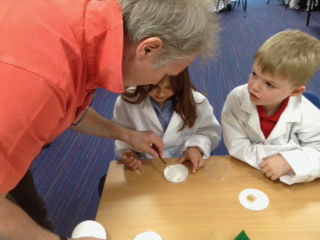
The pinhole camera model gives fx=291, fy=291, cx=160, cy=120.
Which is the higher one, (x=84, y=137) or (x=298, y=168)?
(x=298, y=168)

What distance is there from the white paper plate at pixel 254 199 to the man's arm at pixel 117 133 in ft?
1.11

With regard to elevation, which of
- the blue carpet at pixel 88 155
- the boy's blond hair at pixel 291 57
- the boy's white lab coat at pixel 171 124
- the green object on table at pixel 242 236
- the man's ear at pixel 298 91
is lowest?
the blue carpet at pixel 88 155

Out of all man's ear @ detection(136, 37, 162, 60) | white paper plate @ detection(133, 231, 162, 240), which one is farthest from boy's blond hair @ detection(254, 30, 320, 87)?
white paper plate @ detection(133, 231, 162, 240)

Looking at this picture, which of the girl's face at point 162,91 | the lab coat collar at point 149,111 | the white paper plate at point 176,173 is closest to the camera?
the white paper plate at point 176,173

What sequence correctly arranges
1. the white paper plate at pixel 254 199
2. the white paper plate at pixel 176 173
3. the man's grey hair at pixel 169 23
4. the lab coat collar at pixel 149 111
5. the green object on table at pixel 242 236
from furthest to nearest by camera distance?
the lab coat collar at pixel 149 111, the white paper plate at pixel 176 173, the white paper plate at pixel 254 199, the green object on table at pixel 242 236, the man's grey hair at pixel 169 23

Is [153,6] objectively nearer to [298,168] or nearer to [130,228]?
[130,228]

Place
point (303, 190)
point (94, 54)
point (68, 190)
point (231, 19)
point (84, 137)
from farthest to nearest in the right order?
point (231, 19) < point (84, 137) < point (68, 190) < point (303, 190) < point (94, 54)

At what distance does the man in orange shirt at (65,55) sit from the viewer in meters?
0.50

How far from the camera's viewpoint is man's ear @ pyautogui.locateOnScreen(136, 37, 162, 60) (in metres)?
0.61

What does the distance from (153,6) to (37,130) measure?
0.34 metres

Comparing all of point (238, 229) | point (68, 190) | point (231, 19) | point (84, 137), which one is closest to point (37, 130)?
point (238, 229)

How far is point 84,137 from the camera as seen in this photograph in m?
2.32

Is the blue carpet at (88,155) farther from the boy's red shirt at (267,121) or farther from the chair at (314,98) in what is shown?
the chair at (314,98)

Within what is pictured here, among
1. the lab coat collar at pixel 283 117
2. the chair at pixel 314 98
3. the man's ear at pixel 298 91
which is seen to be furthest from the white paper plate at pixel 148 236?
the chair at pixel 314 98
